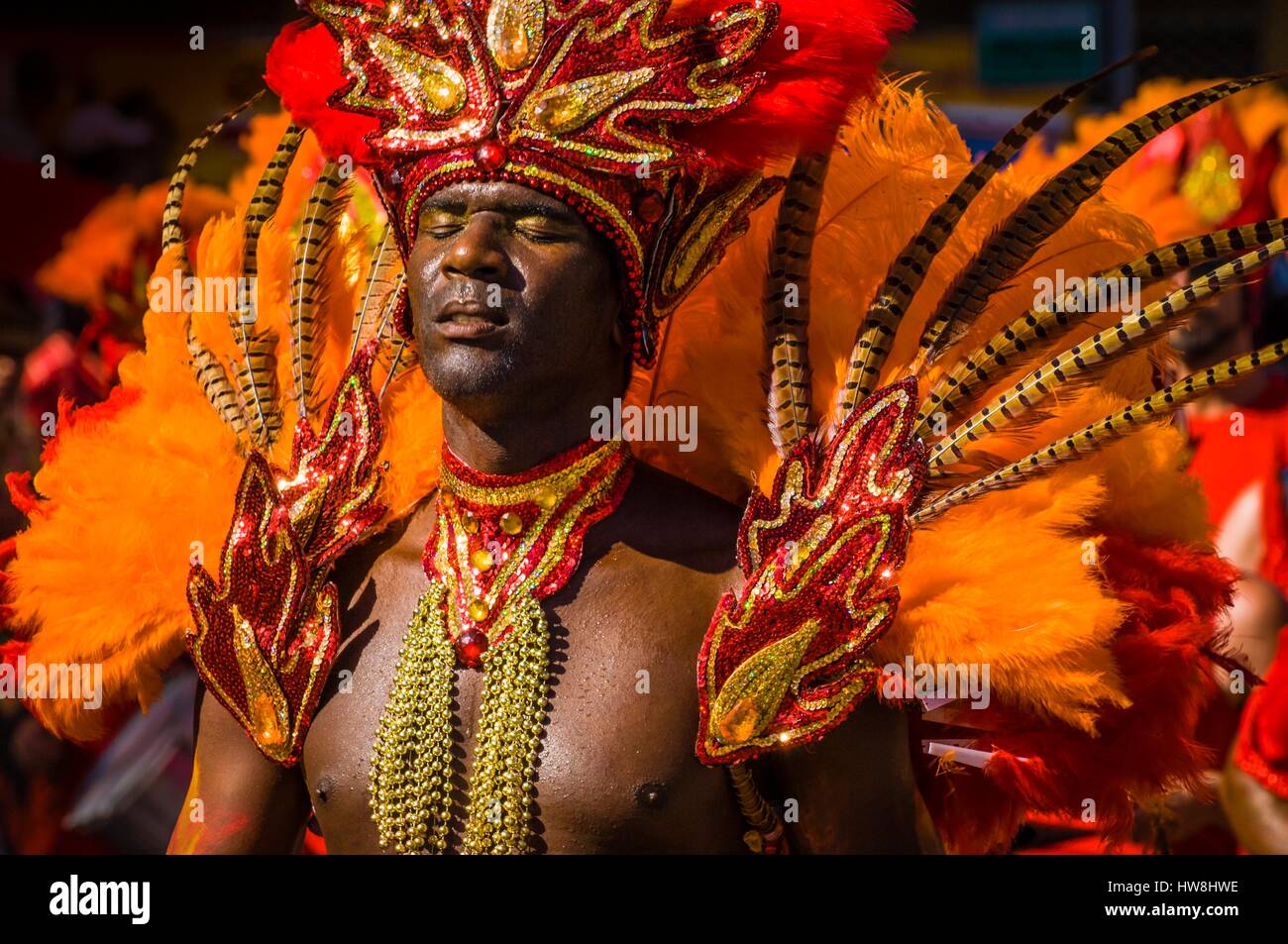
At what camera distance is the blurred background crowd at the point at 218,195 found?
5445mm

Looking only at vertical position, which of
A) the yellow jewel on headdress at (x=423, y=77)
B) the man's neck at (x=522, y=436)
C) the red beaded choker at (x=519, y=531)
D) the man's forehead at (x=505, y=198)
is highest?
the yellow jewel on headdress at (x=423, y=77)

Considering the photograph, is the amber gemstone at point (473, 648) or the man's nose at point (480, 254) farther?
the amber gemstone at point (473, 648)

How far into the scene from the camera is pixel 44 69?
10867mm

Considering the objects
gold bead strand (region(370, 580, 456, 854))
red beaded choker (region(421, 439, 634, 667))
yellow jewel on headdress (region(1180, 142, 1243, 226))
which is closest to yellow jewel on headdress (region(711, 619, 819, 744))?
red beaded choker (region(421, 439, 634, 667))

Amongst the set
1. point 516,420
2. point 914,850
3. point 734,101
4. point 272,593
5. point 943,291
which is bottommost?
point 914,850

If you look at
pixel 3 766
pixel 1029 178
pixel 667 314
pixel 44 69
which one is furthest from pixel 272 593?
pixel 44 69

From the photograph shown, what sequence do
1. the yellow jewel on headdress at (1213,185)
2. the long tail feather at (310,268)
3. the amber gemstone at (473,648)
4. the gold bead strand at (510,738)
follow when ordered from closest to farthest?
the gold bead strand at (510,738), the amber gemstone at (473,648), the long tail feather at (310,268), the yellow jewel on headdress at (1213,185)

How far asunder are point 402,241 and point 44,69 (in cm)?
826

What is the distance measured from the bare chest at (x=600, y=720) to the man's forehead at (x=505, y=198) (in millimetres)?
582

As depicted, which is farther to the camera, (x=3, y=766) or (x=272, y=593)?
(x=3, y=766)

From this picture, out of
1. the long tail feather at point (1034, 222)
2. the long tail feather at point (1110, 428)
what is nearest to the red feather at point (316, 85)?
the long tail feather at point (1034, 222)

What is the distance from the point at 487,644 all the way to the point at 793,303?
762 mm

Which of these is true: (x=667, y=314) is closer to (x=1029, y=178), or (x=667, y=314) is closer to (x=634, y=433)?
(x=634, y=433)

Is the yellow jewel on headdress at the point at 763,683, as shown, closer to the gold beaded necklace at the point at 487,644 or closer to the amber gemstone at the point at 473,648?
the gold beaded necklace at the point at 487,644
